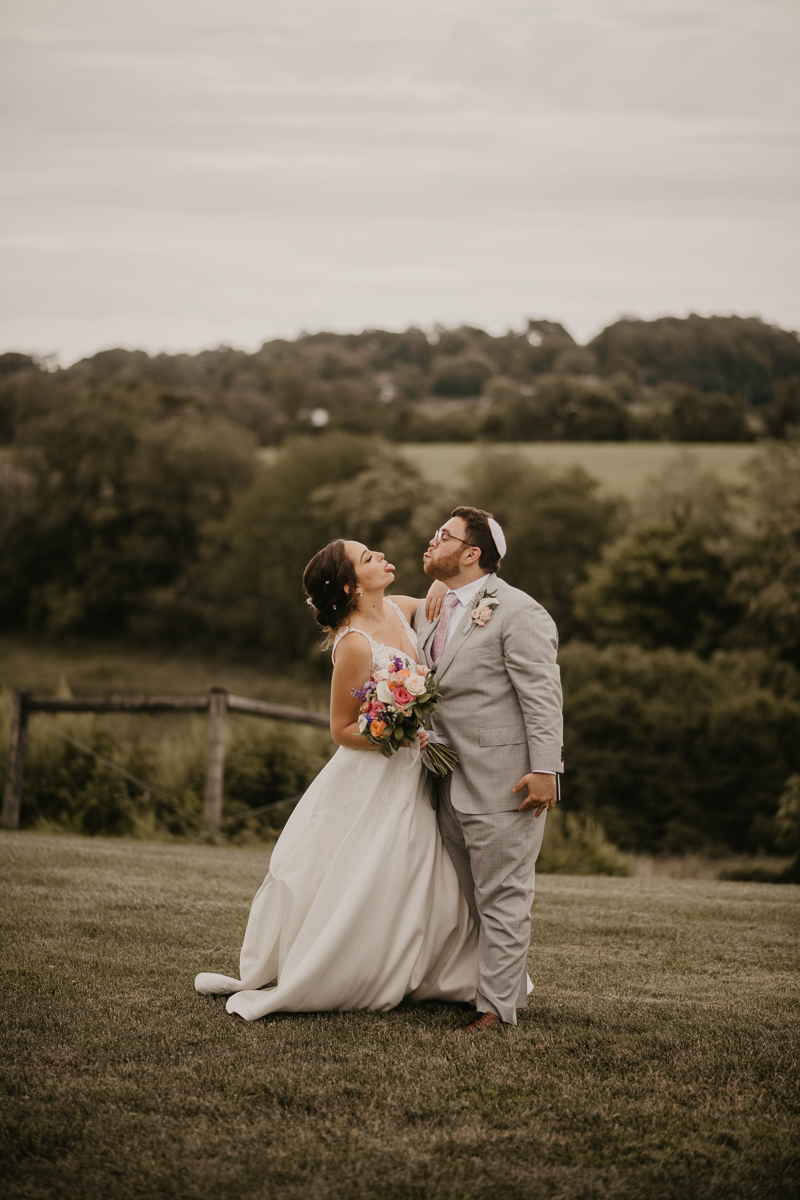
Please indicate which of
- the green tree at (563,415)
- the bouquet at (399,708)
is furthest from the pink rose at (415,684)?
the green tree at (563,415)

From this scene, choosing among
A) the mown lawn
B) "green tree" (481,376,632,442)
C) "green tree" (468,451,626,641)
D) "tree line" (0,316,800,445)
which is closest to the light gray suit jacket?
the mown lawn

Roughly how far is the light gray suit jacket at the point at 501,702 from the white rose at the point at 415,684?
0.25 m

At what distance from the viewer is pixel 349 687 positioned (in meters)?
4.77

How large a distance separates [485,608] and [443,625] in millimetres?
318

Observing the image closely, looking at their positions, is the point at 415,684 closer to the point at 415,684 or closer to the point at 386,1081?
the point at 415,684

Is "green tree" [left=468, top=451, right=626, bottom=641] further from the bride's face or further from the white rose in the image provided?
the white rose

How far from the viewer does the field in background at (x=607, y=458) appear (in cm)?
5131

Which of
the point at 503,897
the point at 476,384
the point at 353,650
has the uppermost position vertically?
the point at 476,384

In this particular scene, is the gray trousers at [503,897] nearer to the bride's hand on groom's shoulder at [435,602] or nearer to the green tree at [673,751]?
the bride's hand on groom's shoulder at [435,602]

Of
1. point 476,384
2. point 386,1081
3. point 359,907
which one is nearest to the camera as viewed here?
point 386,1081

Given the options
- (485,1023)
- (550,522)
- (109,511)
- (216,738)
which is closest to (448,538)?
(485,1023)

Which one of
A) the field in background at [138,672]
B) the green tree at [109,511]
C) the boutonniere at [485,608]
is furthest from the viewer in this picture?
the green tree at [109,511]

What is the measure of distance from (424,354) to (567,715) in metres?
54.6

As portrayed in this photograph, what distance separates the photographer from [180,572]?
54719mm
